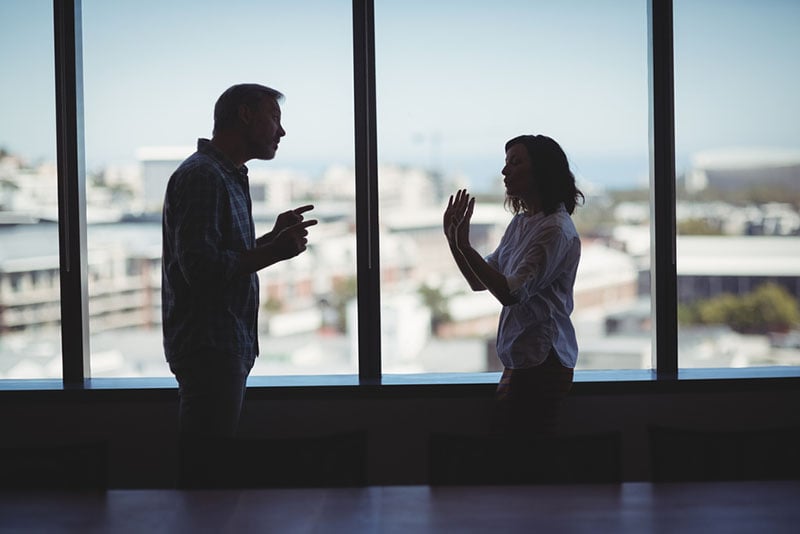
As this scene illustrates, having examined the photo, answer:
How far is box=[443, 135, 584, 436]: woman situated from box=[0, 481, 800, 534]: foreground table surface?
0.71m

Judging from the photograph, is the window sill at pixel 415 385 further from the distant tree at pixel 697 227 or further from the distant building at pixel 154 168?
the distant building at pixel 154 168

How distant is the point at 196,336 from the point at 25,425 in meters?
1.23

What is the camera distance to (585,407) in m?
3.13

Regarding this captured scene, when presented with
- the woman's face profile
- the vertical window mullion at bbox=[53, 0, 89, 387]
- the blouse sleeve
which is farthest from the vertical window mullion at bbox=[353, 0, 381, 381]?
the vertical window mullion at bbox=[53, 0, 89, 387]

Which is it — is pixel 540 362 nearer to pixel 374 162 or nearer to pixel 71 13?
pixel 374 162

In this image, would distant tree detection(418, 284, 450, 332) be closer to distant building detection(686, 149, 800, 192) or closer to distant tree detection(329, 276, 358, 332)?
distant tree detection(329, 276, 358, 332)

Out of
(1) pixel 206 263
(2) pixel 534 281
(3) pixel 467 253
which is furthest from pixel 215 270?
(2) pixel 534 281

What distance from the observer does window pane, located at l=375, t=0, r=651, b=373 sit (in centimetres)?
318

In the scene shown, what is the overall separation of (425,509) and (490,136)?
1.87m

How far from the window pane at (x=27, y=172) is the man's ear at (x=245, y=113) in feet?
3.81

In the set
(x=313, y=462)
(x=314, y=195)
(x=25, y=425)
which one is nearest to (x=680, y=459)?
(x=313, y=462)

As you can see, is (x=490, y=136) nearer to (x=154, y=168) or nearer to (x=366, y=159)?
(x=366, y=159)

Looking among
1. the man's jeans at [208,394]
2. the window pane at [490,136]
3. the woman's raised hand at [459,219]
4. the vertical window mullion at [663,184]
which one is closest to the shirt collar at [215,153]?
the man's jeans at [208,394]

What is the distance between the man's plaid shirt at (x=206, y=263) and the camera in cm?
220
